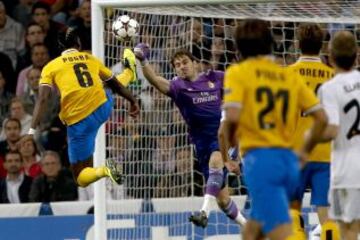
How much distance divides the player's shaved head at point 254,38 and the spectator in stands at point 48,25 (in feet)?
28.0

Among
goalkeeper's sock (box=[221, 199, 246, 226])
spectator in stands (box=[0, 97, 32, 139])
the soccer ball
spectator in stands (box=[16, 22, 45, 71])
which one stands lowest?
goalkeeper's sock (box=[221, 199, 246, 226])

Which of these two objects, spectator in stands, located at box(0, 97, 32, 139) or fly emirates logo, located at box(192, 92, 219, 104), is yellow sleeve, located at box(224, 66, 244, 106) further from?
spectator in stands, located at box(0, 97, 32, 139)

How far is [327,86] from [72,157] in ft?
14.3

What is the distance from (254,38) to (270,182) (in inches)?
37.5

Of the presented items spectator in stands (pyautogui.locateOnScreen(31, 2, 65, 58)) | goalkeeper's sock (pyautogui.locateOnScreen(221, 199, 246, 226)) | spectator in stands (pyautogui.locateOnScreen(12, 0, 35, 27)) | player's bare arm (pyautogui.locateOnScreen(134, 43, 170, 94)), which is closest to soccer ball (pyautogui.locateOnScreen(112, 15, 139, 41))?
player's bare arm (pyautogui.locateOnScreen(134, 43, 170, 94))

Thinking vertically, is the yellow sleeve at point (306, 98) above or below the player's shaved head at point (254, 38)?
below

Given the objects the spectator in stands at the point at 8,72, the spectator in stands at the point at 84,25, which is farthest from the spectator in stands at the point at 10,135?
the spectator in stands at the point at 84,25

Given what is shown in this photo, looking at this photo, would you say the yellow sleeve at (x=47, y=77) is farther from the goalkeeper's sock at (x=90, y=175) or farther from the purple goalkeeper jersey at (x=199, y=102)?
the purple goalkeeper jersey at (x=199, y=102)

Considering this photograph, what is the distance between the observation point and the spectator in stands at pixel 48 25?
15977mm

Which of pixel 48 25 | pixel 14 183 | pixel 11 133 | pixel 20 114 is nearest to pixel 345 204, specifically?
pixel 14 183

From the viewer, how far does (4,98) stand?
1562 centimetres

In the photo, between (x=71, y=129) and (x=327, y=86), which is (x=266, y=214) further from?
(x=71, y=129)

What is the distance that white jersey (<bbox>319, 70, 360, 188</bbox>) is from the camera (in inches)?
328

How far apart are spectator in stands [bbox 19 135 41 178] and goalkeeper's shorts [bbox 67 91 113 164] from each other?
2678 millimetres
